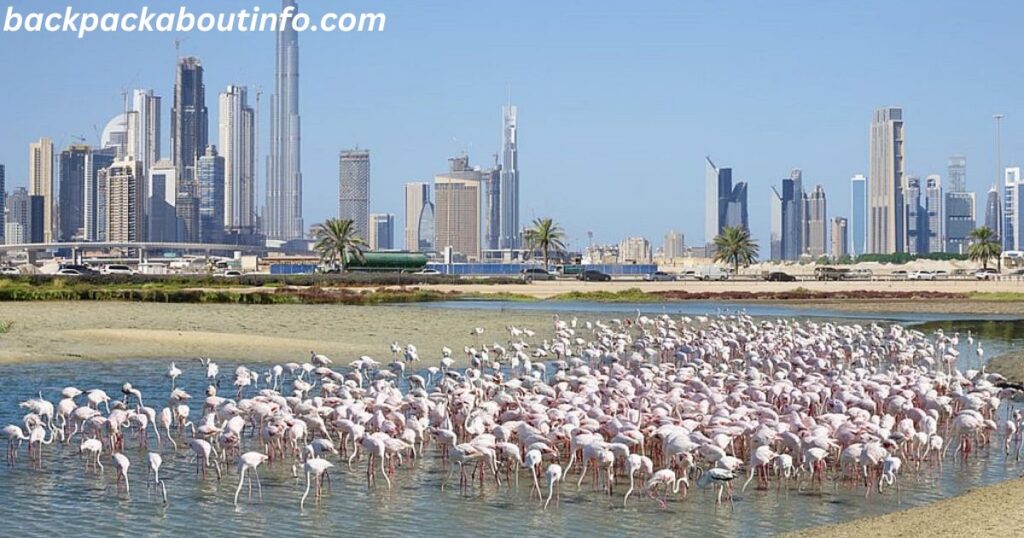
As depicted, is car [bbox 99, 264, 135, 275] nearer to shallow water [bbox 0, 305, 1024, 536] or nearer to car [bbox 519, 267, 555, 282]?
car [bbox 519, 267, 555, 282]

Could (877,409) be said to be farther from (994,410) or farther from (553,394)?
(553,394)

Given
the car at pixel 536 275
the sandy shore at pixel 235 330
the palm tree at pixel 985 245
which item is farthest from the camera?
the palm tree at pixel 985 245

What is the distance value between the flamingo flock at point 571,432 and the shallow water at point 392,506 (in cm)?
21

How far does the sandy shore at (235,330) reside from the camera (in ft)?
107

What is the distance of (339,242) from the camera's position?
11556 cm

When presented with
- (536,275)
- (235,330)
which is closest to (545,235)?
(536,275)

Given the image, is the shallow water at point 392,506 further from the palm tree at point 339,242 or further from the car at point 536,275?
the palm tree at point 339,242

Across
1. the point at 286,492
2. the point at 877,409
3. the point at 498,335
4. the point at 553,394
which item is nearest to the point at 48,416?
the point at 286,492

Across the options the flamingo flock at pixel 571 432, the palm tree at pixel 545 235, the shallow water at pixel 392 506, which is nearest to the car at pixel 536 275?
the palm tree at pixel 545 235

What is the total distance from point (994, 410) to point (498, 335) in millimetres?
21154

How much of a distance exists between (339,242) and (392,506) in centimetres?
10169

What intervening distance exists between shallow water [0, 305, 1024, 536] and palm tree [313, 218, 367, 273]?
97967 mm

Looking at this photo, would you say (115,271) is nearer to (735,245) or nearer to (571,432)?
(735,245)

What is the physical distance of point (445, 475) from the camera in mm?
16984
